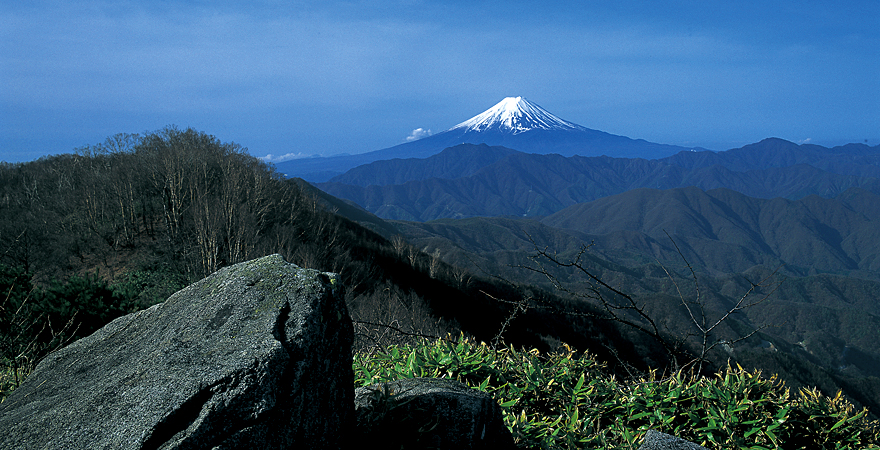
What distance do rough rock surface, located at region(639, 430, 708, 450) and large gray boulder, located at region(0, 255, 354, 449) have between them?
6.27 ft

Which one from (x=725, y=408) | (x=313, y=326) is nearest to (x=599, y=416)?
(x=725, y=408)

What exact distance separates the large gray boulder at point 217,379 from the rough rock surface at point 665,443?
1911mm

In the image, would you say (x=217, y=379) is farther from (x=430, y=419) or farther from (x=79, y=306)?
(x=79, y=306)

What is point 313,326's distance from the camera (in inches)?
99.1

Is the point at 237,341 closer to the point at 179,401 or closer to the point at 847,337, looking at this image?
the point at 179,401

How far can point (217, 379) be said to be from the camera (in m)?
2.20

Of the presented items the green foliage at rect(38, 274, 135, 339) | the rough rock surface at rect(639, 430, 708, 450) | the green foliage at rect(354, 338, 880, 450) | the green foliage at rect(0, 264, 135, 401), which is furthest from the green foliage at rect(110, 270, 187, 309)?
the rough rock surface at rect(639, 430, 708, 450)

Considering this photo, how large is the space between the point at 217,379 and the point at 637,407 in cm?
328

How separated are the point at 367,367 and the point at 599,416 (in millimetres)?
2243

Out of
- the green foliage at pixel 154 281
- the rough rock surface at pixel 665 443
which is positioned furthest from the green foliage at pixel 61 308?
the rough rock surface at pixel 665 443

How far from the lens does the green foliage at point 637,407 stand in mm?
3445

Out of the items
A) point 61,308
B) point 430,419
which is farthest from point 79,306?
point 430,419

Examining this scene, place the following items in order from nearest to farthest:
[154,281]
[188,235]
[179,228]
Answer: [154,281], [188,235], [179,228]

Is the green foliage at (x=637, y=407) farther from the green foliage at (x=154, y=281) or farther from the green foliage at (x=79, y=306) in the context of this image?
the green foliage at (x=154, y=281)
